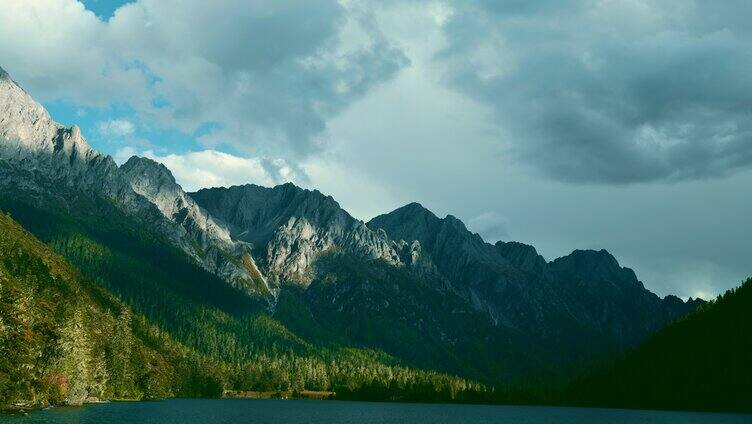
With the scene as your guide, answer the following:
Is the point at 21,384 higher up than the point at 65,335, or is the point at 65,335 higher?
the point at 65,335

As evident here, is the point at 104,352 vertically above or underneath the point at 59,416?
above

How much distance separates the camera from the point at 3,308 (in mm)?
119375

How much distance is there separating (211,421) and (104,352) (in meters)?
72.6

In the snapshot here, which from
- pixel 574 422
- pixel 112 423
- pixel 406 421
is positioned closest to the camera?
pixel 112 423

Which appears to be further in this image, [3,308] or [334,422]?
[334,422]

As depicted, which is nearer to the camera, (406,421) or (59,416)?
(59,416)

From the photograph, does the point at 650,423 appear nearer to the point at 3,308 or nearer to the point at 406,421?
the point at 406,421

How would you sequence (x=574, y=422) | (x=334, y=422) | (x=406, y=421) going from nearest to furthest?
(x=334, y=422)
(x=406, y=421)
(x=574, y=422)

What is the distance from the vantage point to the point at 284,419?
161 metres

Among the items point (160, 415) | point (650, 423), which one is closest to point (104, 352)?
point (160, 415)

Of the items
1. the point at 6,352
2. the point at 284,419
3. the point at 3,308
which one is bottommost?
the point at 284,419

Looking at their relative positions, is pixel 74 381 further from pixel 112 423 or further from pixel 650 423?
pixel 650 423

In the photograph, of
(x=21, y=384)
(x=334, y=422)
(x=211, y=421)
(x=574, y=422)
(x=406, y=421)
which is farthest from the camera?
(x=574, y=422)

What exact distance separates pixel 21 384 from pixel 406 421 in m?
96.9
